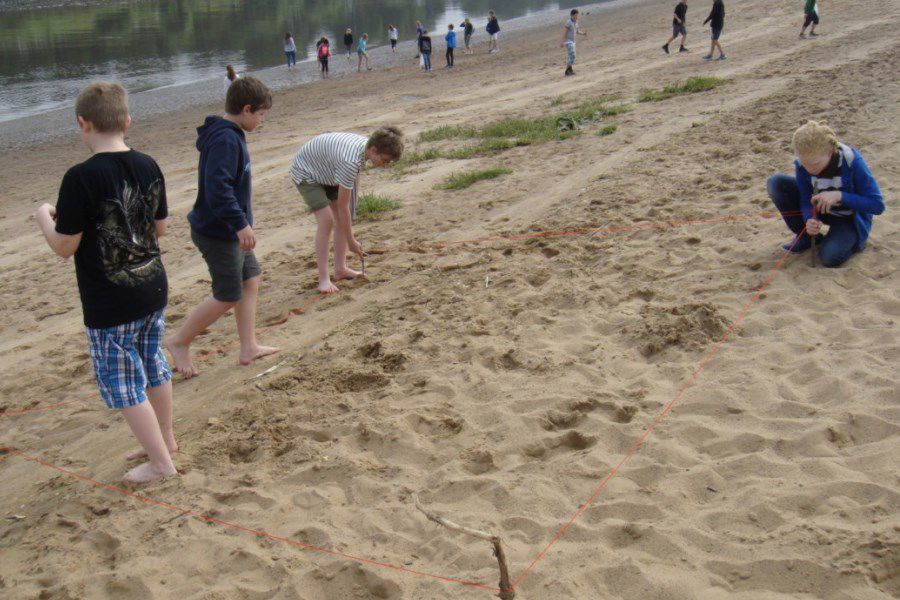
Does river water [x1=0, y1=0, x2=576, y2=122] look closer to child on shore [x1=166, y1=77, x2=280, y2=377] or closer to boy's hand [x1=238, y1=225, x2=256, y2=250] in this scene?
child on shore [x1=166, y1=77, x2=280, y2=377]

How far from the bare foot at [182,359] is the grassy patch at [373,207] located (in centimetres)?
323

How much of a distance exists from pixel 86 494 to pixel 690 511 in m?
2.92

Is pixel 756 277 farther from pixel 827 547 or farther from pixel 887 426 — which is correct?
pixel 827 547

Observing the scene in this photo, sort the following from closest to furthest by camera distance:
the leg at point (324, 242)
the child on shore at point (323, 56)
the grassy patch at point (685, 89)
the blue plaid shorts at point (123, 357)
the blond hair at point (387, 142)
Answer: the blue plaid shorts at point (123, 357) < the blond hair at point (387, 142) < the leg at point (324, 242) < the grassy patch at point (685, 89) < the child on shore at point (323, 56)

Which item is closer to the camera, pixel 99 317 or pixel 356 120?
pixel 99 317

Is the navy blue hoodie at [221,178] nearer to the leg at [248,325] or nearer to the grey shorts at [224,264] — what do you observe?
the grey shorts at [224,264]

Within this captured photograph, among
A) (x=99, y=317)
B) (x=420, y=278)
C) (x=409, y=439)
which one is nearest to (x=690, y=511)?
(x=409, y=439)

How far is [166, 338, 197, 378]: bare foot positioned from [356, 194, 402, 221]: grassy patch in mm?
3234

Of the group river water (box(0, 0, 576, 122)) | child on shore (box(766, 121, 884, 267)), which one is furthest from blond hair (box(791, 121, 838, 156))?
river water (box(0, 0, 576, 122))

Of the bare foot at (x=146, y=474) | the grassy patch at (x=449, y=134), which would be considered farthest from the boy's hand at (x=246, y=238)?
the grassy patch at (x=449, y=134)

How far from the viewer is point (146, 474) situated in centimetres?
395

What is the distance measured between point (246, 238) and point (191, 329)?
0.89m

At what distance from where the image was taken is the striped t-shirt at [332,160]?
18.9 ft

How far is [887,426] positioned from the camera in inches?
138
